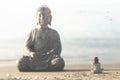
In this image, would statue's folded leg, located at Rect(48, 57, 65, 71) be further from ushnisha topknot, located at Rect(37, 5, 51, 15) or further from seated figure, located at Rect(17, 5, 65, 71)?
ushnisha topknot, located at Rect(37, 5, 51, 15)

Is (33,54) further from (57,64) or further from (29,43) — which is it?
(57,64)

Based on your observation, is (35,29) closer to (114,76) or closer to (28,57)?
(28,57)

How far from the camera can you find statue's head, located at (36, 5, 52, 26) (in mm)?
23594

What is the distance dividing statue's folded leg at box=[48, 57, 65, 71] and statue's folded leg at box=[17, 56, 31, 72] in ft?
2.90

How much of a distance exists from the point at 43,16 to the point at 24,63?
2308mm

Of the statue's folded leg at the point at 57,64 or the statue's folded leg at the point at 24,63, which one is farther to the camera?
the statue's folded leg at the point at 24,63

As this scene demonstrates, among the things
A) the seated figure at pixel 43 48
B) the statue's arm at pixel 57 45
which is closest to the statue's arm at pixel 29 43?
the seated figure at pixel 43 48

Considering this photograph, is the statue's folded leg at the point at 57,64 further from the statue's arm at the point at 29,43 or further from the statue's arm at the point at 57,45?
the statue's arm at the point at 29,43

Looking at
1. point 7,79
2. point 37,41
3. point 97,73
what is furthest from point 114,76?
point 37,41

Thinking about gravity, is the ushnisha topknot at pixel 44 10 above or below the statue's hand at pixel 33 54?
above

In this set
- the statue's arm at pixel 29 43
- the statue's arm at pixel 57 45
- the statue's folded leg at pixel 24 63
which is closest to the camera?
the statue's folded leg at pixel 24 63

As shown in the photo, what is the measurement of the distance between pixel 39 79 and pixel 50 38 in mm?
5291

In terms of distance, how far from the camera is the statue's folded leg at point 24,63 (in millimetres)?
22656

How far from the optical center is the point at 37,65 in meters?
22.8
